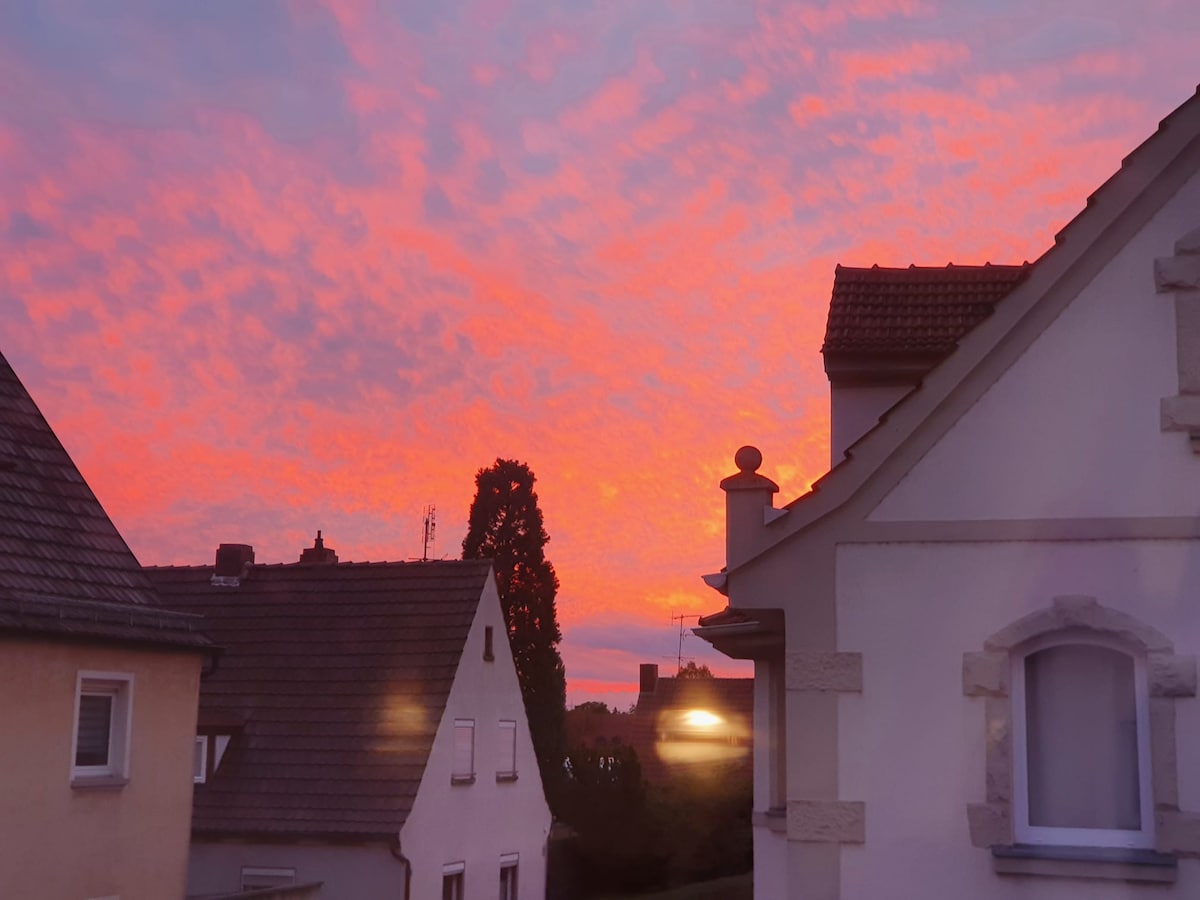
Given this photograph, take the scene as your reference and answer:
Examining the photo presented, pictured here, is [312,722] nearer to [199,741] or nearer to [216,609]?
[199,741]

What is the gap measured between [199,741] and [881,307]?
18791 mm

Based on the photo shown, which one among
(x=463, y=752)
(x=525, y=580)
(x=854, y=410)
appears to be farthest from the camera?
(x=525, y=580)

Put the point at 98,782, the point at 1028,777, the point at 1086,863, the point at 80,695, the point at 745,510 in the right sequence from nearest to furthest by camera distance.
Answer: the point at 1086,863, the point at 1028,777, the point at 745,510, the point at 80,695, the point at 98,782

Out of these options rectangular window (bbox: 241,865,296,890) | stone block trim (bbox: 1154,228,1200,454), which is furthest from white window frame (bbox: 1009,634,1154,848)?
rectangular window (bbox: 241,865,296,890)

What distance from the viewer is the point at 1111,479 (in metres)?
9.12

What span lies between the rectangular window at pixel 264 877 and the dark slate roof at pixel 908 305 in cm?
1690

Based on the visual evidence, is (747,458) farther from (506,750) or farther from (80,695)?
(506,750)

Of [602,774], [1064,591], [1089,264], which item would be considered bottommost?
[602,774]

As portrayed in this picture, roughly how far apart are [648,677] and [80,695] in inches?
2403

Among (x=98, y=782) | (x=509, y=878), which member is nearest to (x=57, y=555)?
(x=98, y=782)

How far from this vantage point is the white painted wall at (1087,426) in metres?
9.09

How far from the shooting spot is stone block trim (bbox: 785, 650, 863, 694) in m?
9.37

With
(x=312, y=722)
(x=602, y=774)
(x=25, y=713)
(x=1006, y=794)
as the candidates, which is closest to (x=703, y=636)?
(x=1006, y=794)

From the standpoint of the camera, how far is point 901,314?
503 inches
